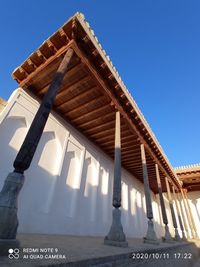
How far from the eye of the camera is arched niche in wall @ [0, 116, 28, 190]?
510 centimetres

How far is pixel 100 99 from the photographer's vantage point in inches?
270

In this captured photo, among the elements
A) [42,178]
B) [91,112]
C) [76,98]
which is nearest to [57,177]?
[42,178]

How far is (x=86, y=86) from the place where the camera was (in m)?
6.40

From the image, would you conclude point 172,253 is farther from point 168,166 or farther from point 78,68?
point 78,68

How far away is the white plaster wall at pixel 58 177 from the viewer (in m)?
5.46

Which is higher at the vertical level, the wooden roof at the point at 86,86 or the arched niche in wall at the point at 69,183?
the wooden roof at the point at 86,86

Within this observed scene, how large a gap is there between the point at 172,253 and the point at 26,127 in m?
6.58

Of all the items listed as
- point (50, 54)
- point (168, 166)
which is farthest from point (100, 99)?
point (168, 166)

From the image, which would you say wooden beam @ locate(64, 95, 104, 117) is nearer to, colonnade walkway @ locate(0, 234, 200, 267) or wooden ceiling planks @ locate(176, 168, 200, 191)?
colonnade walkway @ locate(0, 234, 200, 267)

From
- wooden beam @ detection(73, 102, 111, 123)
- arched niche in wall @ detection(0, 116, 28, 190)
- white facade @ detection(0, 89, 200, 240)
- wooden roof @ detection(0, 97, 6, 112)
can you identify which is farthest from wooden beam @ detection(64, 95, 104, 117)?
wooden roof @ detection(0, 97, 6, 112)

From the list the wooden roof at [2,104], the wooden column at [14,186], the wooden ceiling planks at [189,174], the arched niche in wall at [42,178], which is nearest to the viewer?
the wooden column at [14,186]

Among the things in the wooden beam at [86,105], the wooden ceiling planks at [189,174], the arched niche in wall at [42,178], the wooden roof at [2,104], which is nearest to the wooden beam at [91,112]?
the wooden beam at [86,105]

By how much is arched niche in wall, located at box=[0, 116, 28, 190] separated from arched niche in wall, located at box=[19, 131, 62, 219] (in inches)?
29.5

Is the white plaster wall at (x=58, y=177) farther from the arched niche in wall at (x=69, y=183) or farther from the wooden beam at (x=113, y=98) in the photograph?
the wooden beam at (x=113, y=98)
